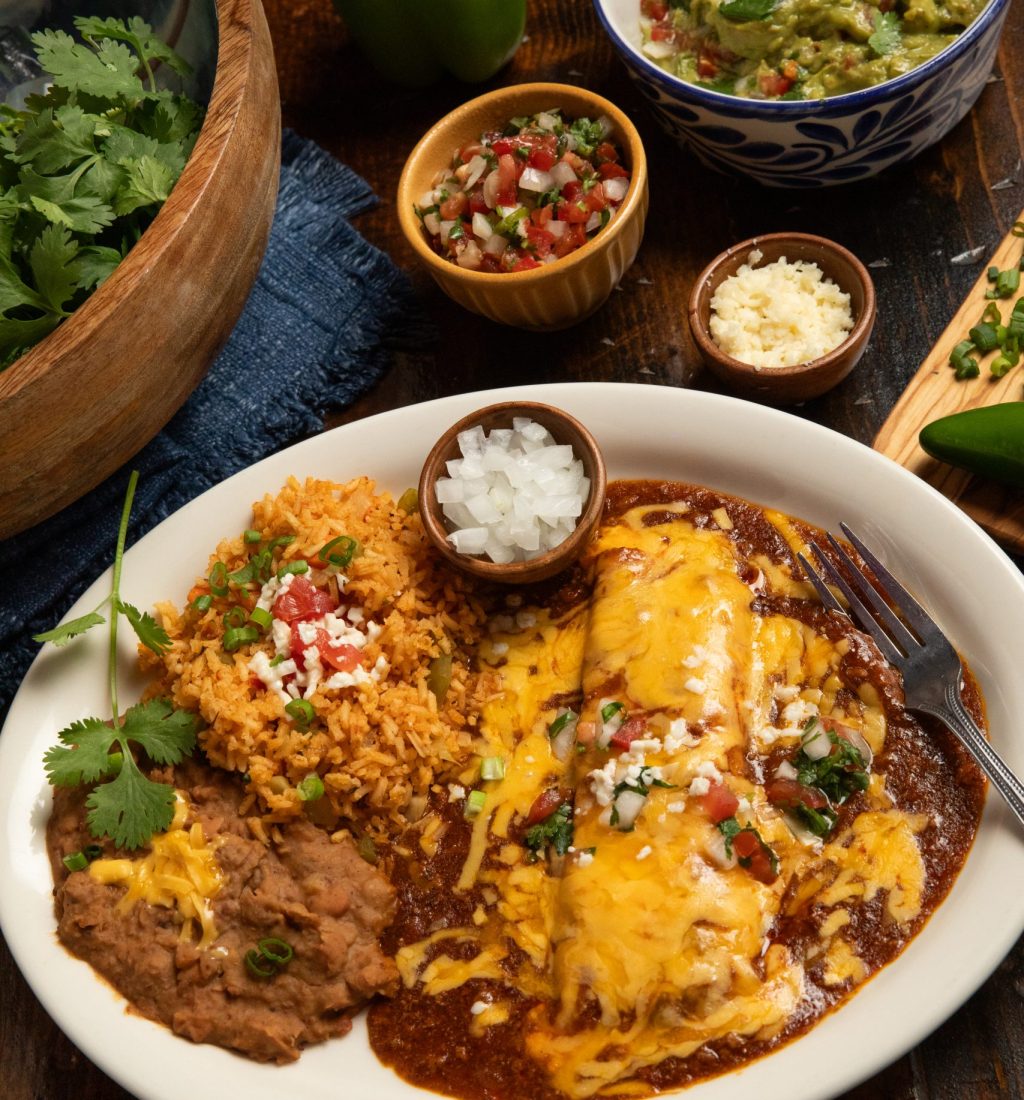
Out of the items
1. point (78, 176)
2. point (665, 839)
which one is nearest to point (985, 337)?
point (665, 839)

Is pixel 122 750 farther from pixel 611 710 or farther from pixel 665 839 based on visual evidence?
pixel 665 839

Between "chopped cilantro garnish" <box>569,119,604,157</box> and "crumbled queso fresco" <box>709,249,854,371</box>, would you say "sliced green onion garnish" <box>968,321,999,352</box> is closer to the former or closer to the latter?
"crumbled queso fresco" <box>709,249,854,371</box>

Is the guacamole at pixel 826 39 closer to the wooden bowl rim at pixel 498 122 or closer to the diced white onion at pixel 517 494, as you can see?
the wooden bowl rim at pixel 498 122

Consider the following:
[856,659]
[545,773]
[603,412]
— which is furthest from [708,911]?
[603,412]

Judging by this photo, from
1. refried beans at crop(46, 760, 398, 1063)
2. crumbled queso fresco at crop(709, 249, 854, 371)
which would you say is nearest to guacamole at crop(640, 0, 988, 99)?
crumbled queso fresco at crop(709, 249, 854, 371)

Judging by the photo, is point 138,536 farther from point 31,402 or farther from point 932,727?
point 932,727

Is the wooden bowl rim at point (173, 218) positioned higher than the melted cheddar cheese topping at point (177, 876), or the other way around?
the wooden bowl rim at point (173, 218)

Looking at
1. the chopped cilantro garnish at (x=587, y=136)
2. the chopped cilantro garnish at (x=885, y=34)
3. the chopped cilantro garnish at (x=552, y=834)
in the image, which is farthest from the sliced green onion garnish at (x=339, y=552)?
the chopped cilantro garnish at (x=885, y=34)
